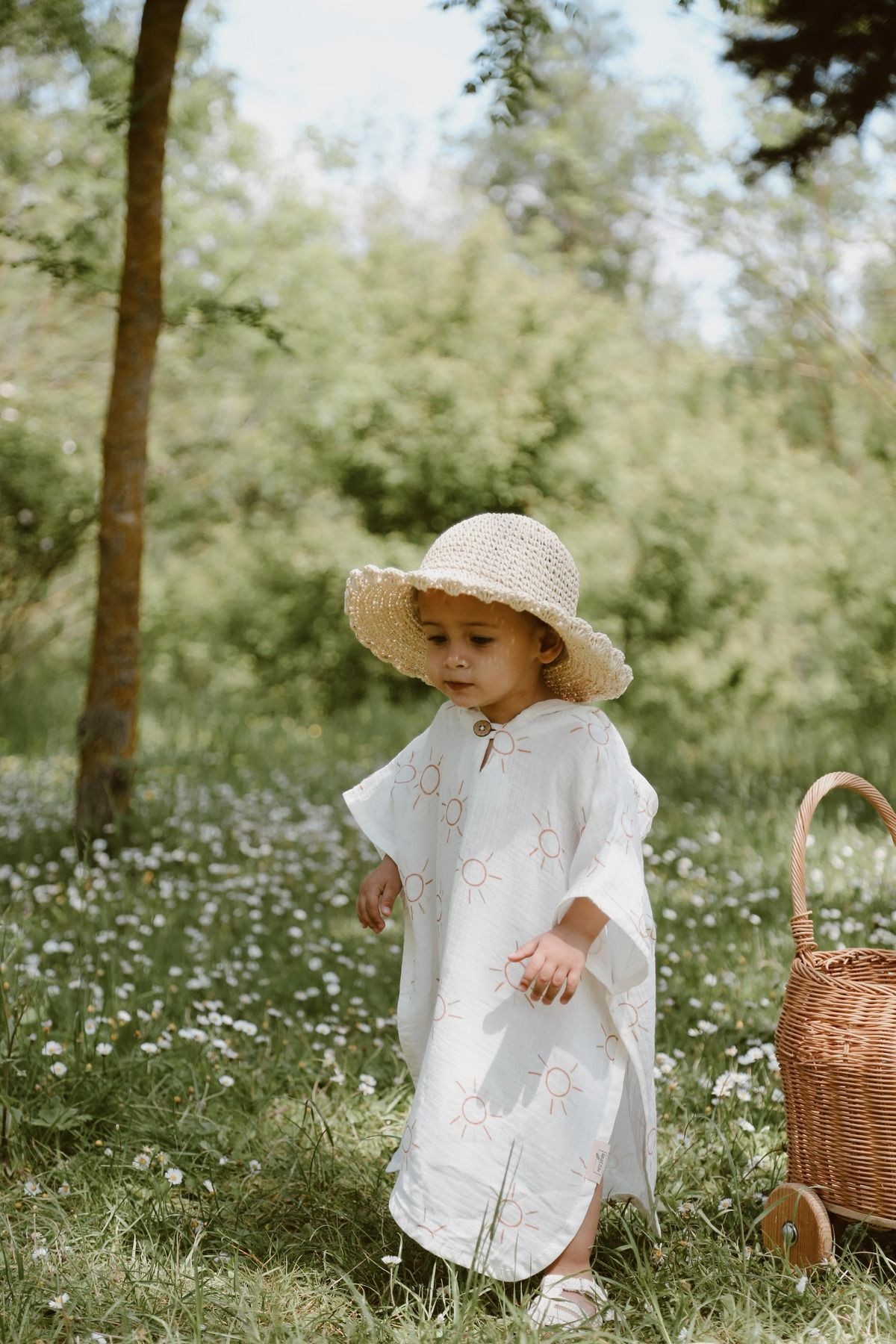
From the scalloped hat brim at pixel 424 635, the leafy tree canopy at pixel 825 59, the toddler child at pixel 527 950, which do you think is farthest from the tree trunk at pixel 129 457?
the toddler child at pixel 527 950

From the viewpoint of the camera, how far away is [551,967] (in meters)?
2.14

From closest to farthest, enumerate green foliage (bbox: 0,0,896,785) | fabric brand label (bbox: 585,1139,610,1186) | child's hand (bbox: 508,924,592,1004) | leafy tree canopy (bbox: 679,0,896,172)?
1. child's hand (bbox: 508,924,592,1004)
2. fabric brand label (bbox: 585,1139,610,1186)
3. leafy tree canopy (bbox: 679,0,896,172)
4. green foliage (bbox: 0,0,896,785)

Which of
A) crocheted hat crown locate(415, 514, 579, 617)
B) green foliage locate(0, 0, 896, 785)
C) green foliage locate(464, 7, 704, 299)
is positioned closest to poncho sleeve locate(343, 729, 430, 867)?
crocheted hat crown locate(415, 514, 579, 617)

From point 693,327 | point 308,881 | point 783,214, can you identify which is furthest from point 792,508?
point 308,881

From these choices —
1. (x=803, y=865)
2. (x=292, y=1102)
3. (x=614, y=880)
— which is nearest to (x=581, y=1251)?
(x=614, y=880)

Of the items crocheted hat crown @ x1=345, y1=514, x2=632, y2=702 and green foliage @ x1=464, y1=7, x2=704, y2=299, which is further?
green foliage @ x1=464, y1=7, x2=704, y2=299

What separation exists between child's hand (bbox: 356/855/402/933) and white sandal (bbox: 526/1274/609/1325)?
0.73m

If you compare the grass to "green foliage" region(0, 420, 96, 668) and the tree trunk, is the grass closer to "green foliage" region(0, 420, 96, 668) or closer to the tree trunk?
the tree trunk

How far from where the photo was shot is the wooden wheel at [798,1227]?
7.54 feet

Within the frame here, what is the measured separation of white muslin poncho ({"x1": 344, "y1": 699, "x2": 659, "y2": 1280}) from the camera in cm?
222

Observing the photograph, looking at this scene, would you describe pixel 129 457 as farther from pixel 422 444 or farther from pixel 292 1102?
pixel 422 444

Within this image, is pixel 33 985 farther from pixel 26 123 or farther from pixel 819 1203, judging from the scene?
pixel 26 123

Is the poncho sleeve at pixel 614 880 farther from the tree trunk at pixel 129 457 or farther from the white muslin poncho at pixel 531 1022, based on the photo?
the tree trunk at pixel 129 457

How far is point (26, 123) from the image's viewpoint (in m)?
10.5
